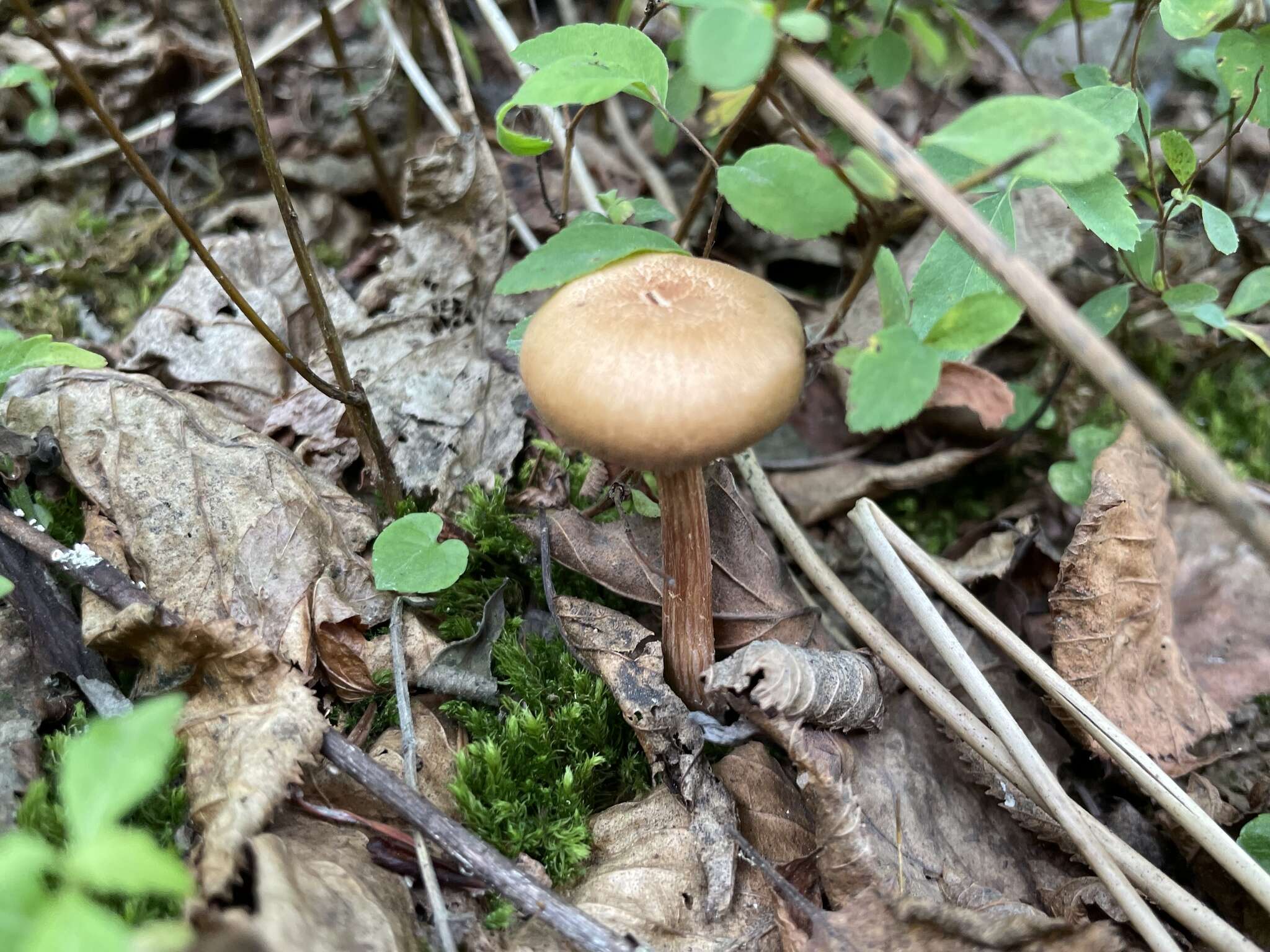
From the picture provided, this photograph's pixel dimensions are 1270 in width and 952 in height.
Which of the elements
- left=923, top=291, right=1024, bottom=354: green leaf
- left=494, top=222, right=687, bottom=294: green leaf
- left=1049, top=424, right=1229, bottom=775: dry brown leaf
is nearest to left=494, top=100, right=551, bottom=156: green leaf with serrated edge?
left=494, top=222, right=687, bottom=294: green leaf

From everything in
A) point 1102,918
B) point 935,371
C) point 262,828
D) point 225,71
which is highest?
point 225,71

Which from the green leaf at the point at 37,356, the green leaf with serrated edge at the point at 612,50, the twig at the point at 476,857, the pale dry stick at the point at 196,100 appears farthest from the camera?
the pale dry stick at the point at 196,100

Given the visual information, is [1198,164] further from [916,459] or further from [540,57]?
[540,57]

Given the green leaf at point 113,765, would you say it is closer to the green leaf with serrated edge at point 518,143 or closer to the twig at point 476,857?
the twig at point 476,857

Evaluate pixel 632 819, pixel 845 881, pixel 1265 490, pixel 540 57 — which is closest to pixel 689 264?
pixel 540 57

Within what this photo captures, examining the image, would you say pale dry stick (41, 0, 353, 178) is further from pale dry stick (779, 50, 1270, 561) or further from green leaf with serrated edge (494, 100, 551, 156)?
pale dry stick (779, 50, 1270, 561)

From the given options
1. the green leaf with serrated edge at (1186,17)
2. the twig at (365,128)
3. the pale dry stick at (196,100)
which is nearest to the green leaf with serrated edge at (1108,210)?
the green leaf with serrated edge at (1186,17)
